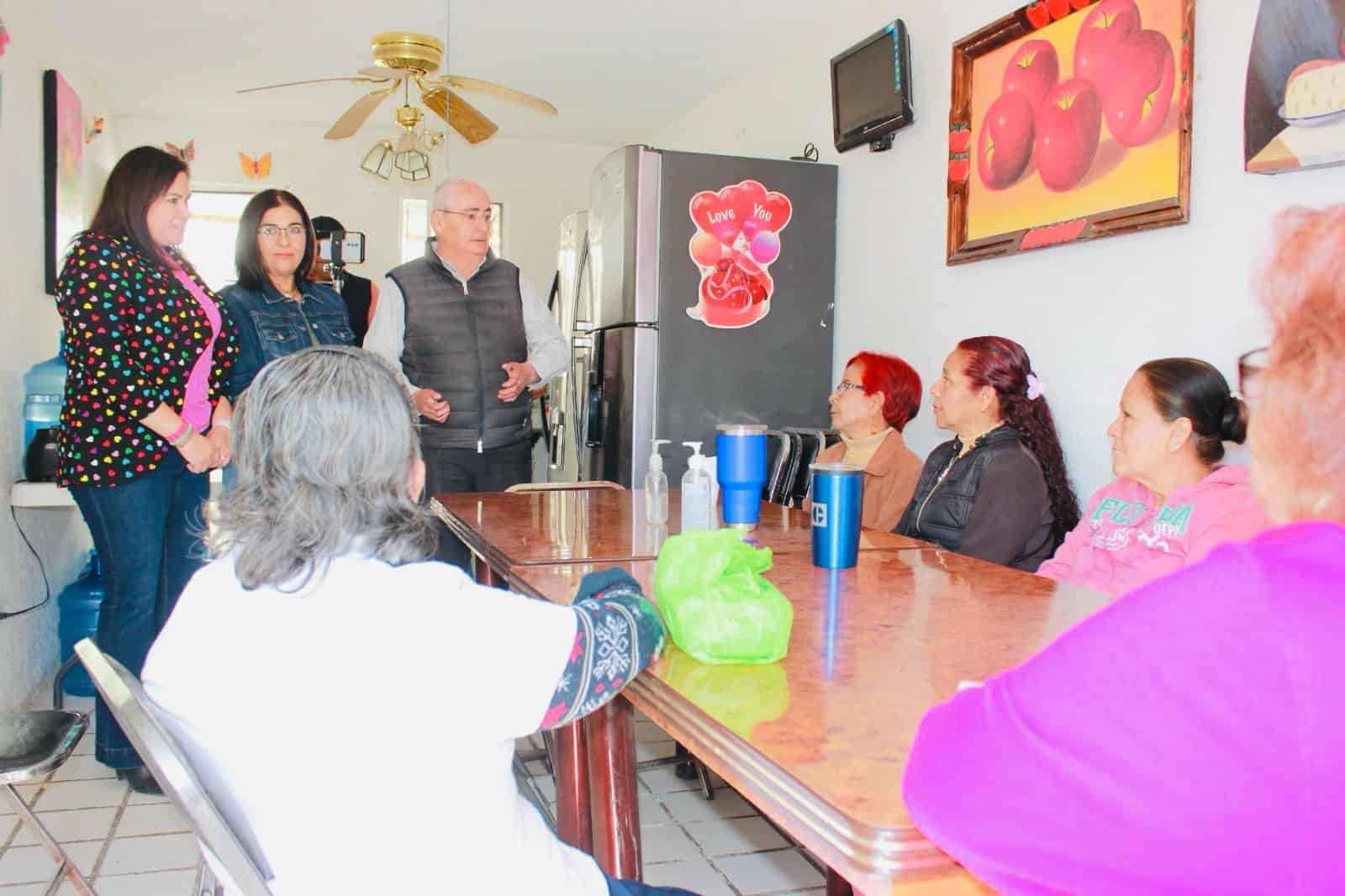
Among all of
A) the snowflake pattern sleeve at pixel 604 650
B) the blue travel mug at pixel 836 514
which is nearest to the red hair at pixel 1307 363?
the snowflake pattern sleeve at pixel 604 650

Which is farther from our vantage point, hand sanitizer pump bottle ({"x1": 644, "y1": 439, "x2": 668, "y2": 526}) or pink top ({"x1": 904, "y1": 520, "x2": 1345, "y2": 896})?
hand sanitizer pump bottle ({"x1": 644, "y1": 439, "x2": 668, "y2": 526})

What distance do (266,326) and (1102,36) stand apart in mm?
2444

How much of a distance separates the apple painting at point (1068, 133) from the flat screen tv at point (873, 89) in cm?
69

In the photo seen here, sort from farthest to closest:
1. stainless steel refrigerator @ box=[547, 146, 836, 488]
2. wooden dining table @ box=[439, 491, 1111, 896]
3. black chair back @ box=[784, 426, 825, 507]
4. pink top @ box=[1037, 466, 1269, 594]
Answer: stainless steel refrigerator @ box=[547, 146, 836, 488], black chair back @ box=[784, 426, 825, 507], pink top @ box=[1037, 466, 1269, 594], wooden dining table @ box=[439, 491, 1111, 896]

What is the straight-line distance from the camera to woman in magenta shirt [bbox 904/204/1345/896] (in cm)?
56

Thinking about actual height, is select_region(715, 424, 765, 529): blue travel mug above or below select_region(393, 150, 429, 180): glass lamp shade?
below

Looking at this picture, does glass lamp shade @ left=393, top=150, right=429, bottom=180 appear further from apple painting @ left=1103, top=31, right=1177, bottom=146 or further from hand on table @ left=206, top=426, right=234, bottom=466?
apple painting @ left=1103, top=31, right=1177, bottom=146

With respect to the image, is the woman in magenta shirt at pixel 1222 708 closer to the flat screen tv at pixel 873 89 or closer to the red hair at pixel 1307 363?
the red hair at pixel 1307 363

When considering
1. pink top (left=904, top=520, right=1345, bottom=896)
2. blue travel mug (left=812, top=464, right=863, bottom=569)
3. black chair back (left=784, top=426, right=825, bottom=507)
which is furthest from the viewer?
black chair back (left=784, top=426, right=825, bottom=507)

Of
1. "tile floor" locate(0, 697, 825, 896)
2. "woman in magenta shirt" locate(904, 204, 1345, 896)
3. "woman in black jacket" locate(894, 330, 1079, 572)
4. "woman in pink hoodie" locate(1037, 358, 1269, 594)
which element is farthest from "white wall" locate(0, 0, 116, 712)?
"woman in magenta shirt" locate(904, 204, 1345, 896)

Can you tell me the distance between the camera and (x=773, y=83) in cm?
487

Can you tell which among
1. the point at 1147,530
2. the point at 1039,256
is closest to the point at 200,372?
the point at 1147,530

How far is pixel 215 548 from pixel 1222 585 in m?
0.92

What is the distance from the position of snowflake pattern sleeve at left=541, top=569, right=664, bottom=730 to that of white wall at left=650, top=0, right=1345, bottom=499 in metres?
1.04
